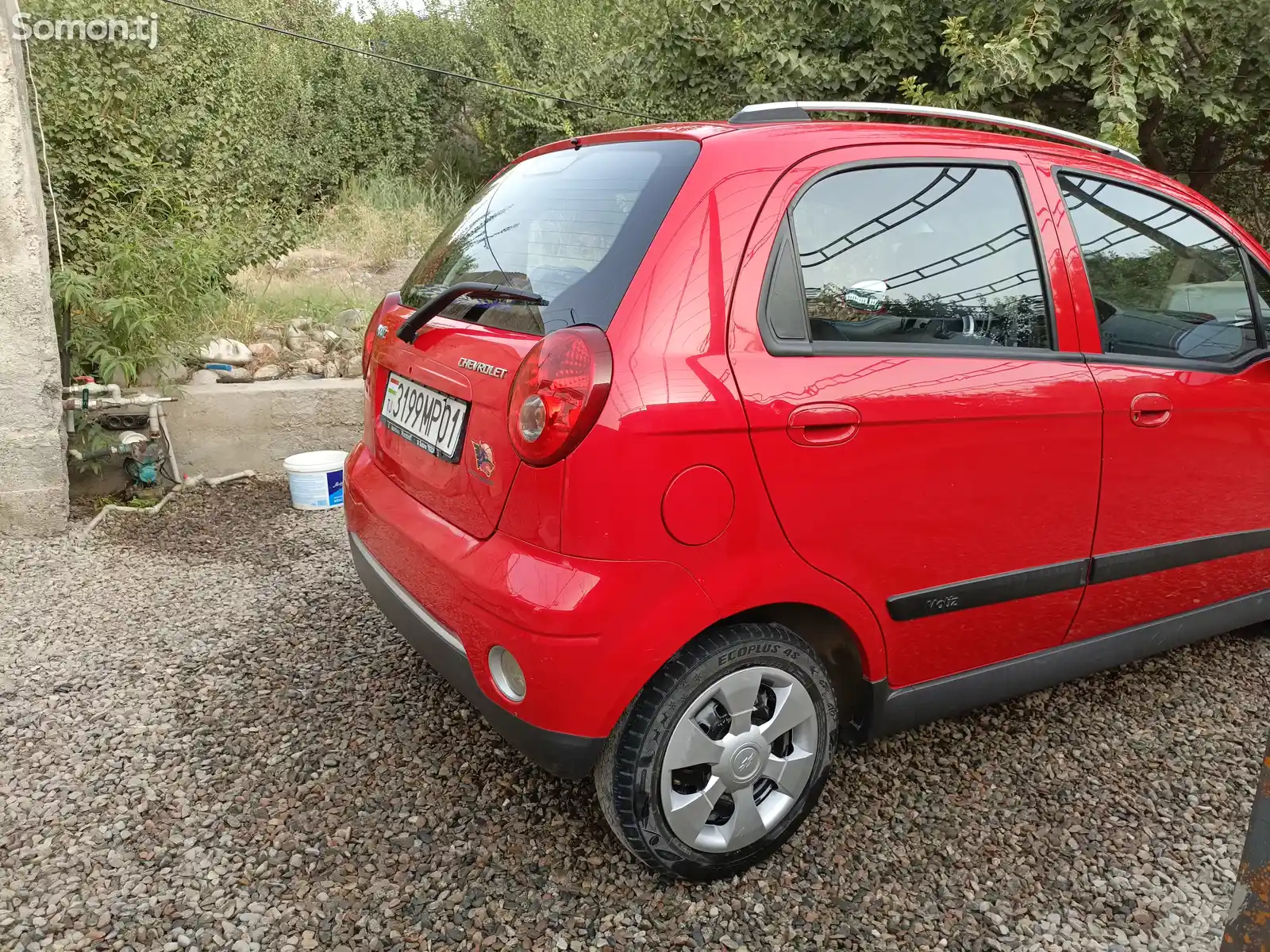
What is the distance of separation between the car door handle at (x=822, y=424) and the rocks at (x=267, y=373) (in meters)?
4.42

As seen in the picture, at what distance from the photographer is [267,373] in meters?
5.64

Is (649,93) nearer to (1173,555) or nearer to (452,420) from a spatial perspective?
(1173,555)

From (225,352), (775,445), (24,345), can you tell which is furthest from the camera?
(225,352)

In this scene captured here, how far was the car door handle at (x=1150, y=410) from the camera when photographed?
100 inches

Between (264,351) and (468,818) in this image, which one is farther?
(264,351)

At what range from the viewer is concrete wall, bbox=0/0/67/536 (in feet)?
12.9

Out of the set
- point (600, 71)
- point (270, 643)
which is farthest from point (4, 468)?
point (600, 71)

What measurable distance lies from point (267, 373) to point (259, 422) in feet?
2.19

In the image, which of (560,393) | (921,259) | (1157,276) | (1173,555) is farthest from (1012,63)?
(560,393)

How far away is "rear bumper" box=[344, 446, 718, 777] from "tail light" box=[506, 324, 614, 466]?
22cm

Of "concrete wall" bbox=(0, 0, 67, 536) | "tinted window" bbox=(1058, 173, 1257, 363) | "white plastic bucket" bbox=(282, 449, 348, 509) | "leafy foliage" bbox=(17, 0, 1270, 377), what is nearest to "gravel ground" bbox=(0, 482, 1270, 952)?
"concrete wall" bbox=(0, 0, 67, 536)

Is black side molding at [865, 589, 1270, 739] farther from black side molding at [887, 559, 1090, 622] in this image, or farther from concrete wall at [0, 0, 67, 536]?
concrete wall at [0, 0, 67, 536]

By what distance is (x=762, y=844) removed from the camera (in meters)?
2.26

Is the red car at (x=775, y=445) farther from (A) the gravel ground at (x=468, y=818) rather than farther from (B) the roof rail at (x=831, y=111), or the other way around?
(A) the gravel ground at (x=468, y=818)
